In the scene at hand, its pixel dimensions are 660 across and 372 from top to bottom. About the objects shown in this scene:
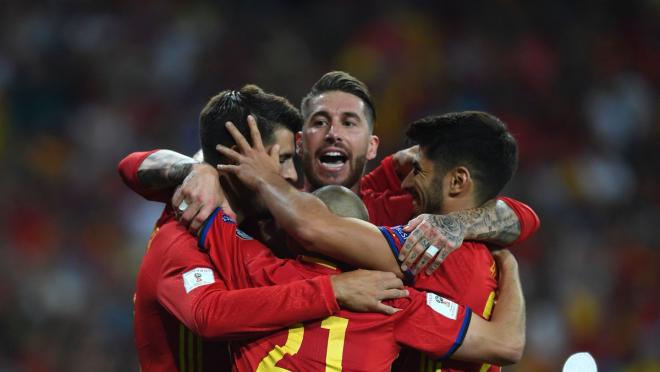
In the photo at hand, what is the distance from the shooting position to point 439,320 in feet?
8.95

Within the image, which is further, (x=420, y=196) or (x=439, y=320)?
(x=420, y=196)

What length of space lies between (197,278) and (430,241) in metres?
0.70

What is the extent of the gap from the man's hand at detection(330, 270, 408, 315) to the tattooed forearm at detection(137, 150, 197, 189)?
2.38 ft

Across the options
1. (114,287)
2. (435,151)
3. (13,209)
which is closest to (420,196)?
(435,151)

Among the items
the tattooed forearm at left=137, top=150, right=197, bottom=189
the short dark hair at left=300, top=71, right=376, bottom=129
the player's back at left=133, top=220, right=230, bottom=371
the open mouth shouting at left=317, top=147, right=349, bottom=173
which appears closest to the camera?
the player's back at left=133, top=220, right=230, bottom=371

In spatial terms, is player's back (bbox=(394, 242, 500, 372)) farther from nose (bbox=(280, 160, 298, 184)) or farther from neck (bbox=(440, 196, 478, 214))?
nose (bbox=(280, 160, 298, 184))

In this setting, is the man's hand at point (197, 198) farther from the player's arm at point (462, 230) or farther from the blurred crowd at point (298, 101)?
the blurred crowd at point (298, 101)

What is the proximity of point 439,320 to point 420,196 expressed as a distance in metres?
0.54

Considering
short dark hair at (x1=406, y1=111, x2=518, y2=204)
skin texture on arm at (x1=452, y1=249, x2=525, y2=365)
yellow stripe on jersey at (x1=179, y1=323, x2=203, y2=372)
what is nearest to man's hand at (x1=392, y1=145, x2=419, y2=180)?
short dark hair at (x1=406, y1=111, x2=518, y2=204)

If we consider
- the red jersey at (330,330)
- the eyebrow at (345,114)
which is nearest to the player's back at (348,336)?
the red jersey at (330,330)

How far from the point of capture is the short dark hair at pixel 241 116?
309cm

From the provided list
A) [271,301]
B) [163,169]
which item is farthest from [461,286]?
[163,169]

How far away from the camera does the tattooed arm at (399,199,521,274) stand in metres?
2.82

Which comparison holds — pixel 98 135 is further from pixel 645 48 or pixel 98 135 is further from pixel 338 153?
pixel 645 48
